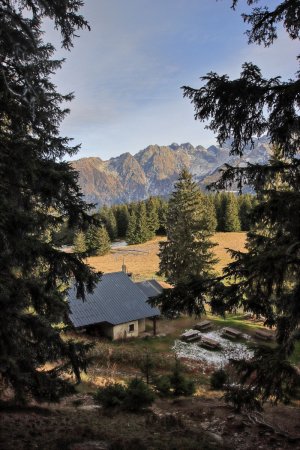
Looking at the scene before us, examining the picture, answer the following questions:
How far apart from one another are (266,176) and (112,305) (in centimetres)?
2487

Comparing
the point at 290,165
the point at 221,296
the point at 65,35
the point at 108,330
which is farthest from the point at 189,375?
the point at 65,35

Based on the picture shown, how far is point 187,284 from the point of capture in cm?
722

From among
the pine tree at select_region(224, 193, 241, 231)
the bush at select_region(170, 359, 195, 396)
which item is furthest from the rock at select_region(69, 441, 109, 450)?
the pine tree at select_region(224, 193, 241, 231)

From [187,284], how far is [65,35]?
5.51 m

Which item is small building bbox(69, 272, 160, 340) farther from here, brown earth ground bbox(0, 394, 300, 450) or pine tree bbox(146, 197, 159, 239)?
pine tree bbox(146, 197, 159, 239)

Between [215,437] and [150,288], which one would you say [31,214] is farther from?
[150,288]

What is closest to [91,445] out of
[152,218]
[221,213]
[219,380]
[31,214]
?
[31,214]

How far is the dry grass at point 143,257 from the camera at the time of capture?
60.0m

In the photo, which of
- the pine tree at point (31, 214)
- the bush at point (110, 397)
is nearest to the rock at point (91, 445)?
the pine tree at point (31, 214)

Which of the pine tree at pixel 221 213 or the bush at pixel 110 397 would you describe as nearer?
the bush at pixel 110 397

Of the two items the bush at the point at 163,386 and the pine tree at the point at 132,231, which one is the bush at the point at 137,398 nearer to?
the bush at the point at 163,386

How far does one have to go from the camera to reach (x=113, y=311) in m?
29.6

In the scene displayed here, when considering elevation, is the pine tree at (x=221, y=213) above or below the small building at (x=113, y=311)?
above

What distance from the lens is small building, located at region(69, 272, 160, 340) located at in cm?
2857
